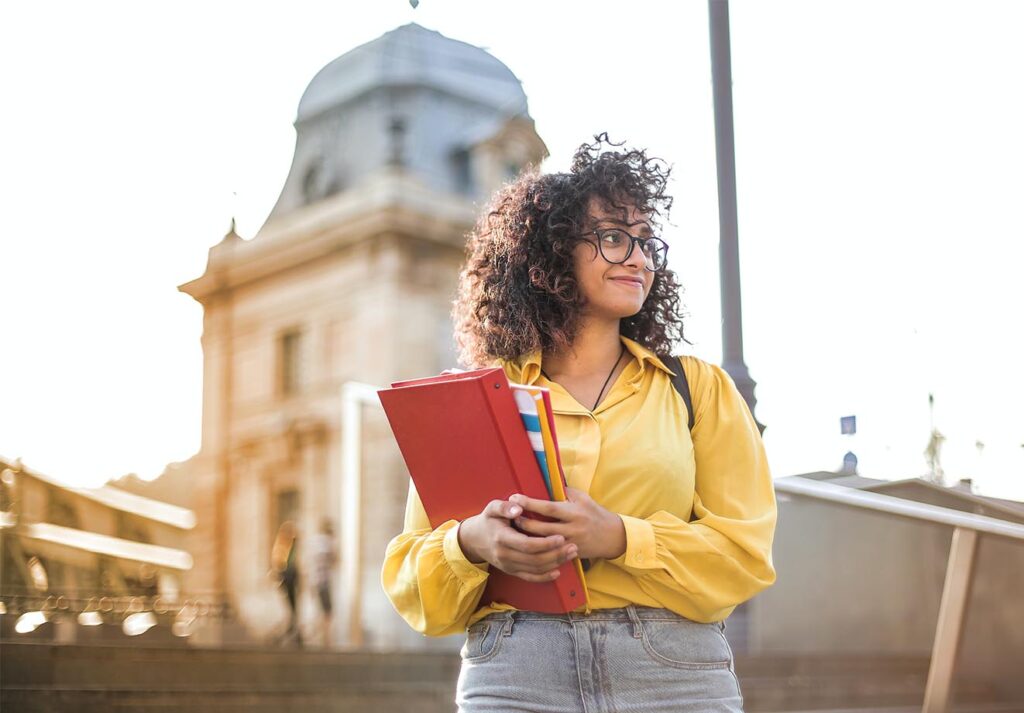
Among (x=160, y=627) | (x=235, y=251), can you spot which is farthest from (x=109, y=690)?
(x=235, y=251)

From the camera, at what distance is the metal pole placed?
5.83m

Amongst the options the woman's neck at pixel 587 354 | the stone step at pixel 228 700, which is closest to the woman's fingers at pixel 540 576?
the woman's neck at pixel 587 354

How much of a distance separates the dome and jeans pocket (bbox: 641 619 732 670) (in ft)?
86.0

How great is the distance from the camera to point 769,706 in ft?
25.0

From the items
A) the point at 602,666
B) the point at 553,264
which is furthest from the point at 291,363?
the point at 602,666

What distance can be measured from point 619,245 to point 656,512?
550 mm

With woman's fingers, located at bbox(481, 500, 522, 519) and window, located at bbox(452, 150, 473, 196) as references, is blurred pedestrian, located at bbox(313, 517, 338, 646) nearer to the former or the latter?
window, located at bbox(452, 150, 473, 196)

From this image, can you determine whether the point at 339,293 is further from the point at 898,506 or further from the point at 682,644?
the point at 682,644

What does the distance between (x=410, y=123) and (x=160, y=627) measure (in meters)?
20.6

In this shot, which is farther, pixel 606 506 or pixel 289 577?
pixel 289 577

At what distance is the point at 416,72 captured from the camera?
92.2 ft

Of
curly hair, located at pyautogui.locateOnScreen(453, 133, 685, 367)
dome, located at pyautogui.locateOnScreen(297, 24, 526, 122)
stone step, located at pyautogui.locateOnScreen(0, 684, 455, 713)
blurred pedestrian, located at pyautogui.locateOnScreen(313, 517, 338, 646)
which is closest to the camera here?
curly hair, located at pyautogui.locateOnScreen(453, 133, 685, 367)

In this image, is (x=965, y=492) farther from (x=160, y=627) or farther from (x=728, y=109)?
(x=160, y=627)

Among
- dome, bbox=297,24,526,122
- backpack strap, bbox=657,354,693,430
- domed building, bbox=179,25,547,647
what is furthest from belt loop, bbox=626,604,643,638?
dome, bbox=297,24,526,122
